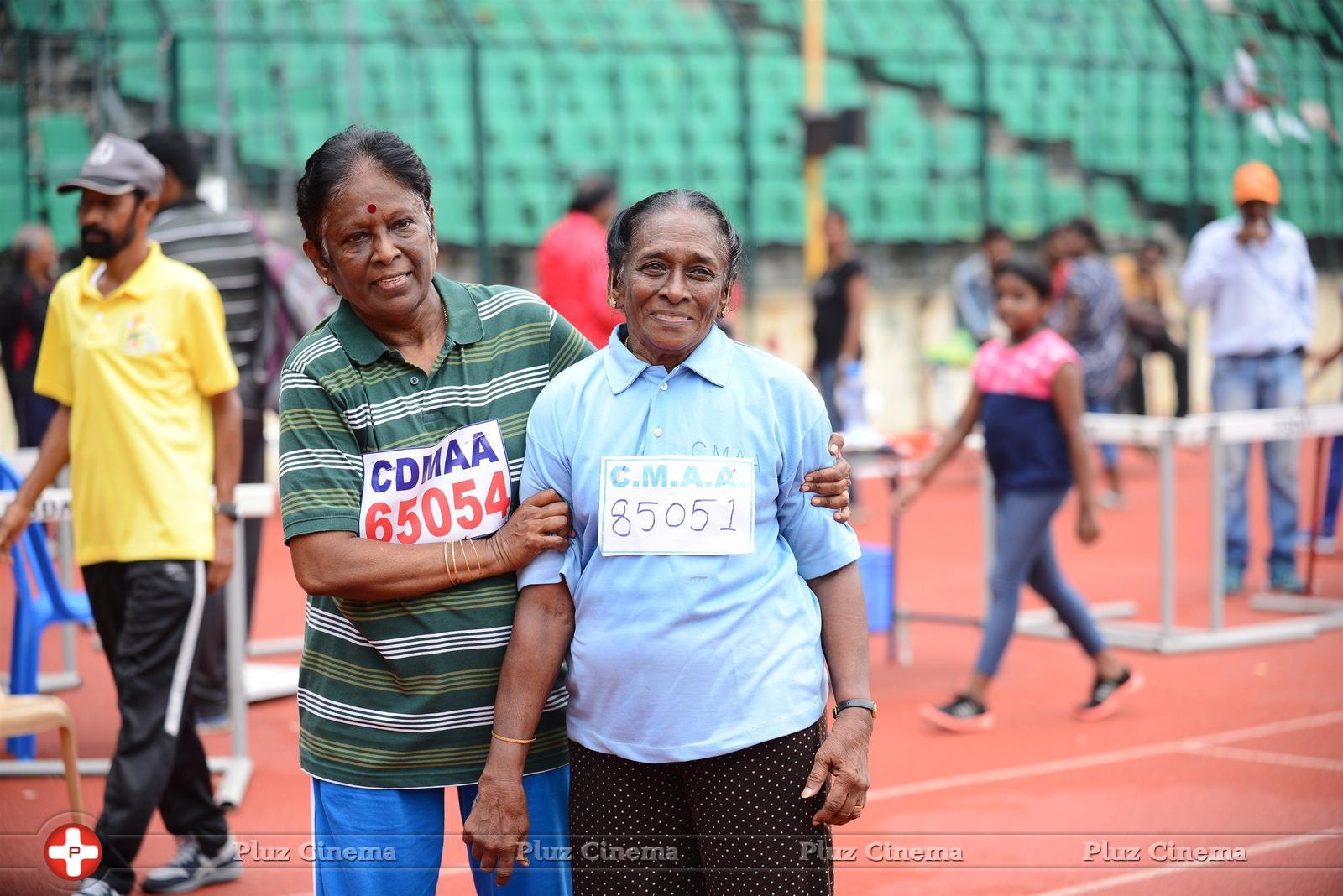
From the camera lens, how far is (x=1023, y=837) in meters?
4.99

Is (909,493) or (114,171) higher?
(114,171)

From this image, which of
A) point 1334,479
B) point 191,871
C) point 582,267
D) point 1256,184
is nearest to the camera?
point 191,871

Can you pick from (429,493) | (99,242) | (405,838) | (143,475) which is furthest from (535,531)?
(99,242)

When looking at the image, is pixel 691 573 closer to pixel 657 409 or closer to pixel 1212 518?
pixel 657 409

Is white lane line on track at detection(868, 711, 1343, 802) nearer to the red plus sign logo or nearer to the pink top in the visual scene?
the pink top

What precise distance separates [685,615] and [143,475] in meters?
2.38

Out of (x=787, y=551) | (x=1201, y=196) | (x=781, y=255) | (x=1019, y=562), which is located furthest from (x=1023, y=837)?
(x=1201, y=196)

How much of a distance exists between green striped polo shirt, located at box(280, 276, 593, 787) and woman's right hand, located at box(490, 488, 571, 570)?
0.27ft

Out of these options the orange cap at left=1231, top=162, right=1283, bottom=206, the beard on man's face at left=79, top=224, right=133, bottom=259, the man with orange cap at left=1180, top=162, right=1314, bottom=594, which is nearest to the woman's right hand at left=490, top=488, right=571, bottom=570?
the beard on man's face at left=79, top=224, right=133, bottom=259

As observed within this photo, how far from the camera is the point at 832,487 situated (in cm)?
275

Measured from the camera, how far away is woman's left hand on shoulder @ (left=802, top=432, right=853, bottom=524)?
→ 2.73m

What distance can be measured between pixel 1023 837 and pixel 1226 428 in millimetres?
3589

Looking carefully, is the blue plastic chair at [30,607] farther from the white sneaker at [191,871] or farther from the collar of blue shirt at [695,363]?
the collar of blue shirt at [695,363]

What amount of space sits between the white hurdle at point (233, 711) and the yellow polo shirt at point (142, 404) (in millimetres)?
907
